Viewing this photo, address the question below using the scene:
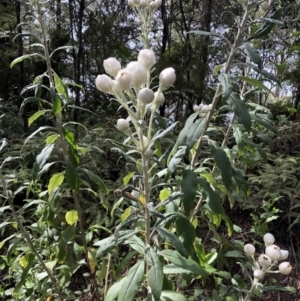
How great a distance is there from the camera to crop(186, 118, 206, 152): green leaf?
4.21 ft

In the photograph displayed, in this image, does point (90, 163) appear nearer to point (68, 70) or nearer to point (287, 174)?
point (287, 174)

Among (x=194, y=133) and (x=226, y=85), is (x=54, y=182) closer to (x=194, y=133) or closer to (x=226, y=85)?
(x=194, y=133)

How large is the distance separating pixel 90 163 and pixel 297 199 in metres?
2.04

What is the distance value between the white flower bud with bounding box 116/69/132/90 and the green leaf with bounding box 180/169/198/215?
0.45m

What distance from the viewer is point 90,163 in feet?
11.9

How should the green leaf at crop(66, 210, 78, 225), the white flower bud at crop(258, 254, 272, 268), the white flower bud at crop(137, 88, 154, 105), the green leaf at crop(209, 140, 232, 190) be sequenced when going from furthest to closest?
1. the green leaf at crop(66, 210, 78, 225)
2. the white flower bud at crop(258, 254, 272, 268)
3. the green leaf at crop(209, 140, 232, 190)
4. the white flower bud at crop(137, 88, 154, 105)

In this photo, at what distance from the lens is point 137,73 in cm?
107

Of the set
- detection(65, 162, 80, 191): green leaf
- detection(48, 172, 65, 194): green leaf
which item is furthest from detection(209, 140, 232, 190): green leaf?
detection(48, 172, 65, 194): green leaf

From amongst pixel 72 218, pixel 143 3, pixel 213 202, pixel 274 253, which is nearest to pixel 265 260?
pixel 274 253

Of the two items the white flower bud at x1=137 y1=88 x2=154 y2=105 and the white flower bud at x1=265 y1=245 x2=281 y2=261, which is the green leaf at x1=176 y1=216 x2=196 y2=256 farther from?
the white flower bud at x1=137 y1=88 x2=154 y2=105

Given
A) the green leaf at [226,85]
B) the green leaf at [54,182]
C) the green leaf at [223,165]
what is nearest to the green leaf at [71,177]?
the green leaf at [54,182]

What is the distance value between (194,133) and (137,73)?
0.36 metres

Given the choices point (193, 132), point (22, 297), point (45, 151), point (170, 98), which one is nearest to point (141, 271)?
point (193, 132)

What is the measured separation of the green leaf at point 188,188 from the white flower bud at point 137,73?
43cm
